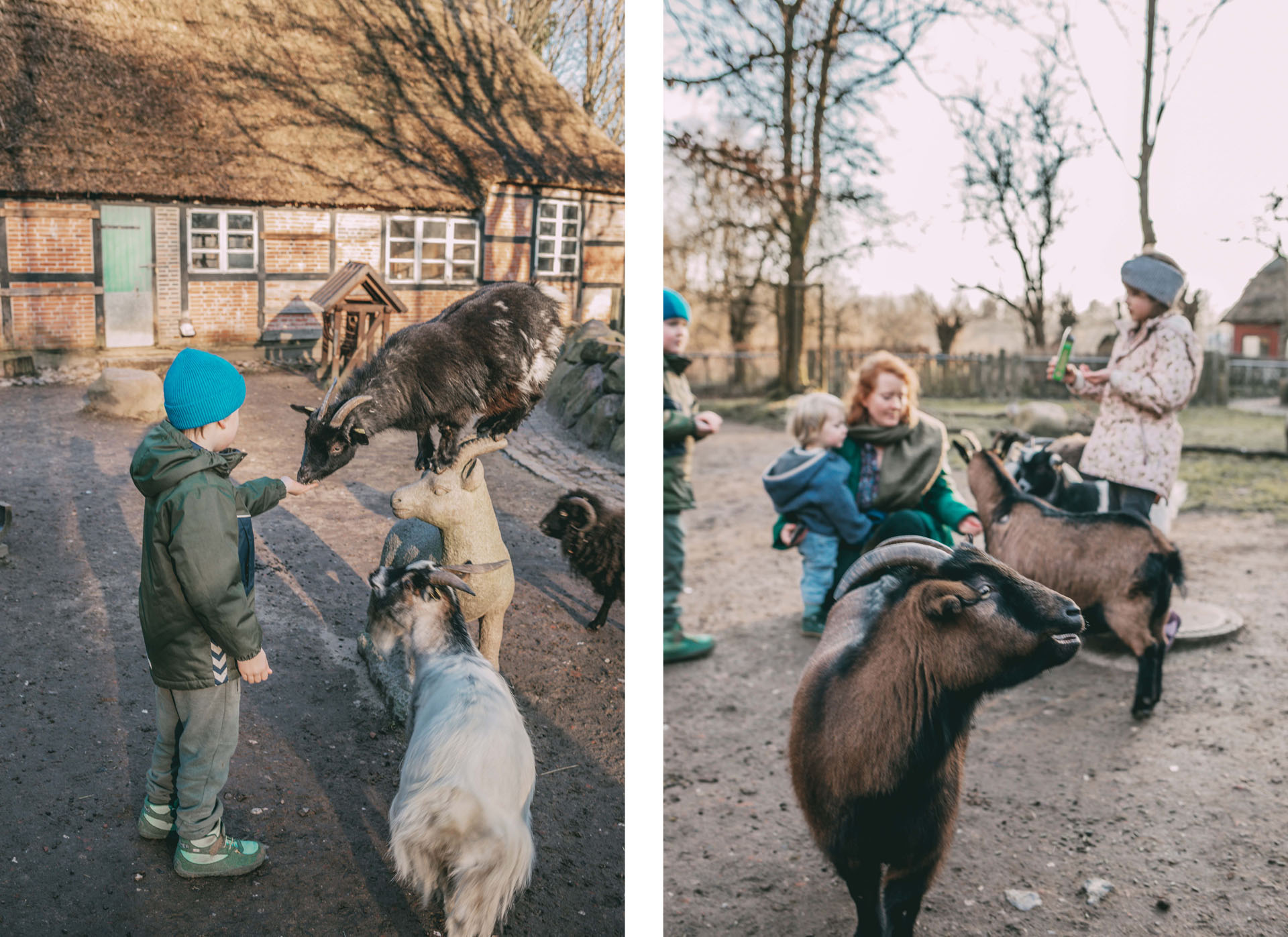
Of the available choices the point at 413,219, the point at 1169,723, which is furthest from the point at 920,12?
the point at 413,219

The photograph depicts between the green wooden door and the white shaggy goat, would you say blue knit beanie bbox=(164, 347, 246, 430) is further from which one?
the white shaggy goat

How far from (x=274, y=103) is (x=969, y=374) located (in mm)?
9169

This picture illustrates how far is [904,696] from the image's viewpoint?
6.95 feet

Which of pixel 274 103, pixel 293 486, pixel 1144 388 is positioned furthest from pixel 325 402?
pixel 1144 388

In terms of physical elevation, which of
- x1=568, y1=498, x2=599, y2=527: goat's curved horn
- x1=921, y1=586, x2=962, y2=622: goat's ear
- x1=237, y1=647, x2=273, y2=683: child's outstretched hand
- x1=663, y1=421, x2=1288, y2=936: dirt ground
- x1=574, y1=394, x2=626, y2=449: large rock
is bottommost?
x1=663, y1=421, x2=1288, y2=936: dirt ground

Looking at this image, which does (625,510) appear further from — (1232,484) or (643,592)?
(1232,484)

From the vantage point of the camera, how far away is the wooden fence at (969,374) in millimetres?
9086

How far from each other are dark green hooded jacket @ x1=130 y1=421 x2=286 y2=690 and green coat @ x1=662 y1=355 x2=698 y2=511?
6.45 feet

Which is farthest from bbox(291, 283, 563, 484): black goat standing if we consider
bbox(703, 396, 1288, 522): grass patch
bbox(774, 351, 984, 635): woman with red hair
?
bbox(703, 396, 1288, 522): grass patch

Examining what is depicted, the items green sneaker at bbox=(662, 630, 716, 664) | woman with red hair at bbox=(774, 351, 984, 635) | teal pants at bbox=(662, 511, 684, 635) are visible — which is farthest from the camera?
green sneaker at bbox=(662, 630, 716, 664)

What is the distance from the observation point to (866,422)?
314 cm

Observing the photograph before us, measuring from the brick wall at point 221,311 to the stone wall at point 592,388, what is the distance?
0.71 meters

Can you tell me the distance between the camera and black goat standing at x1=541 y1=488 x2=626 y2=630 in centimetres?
247

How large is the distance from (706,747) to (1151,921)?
1542 millimetres
